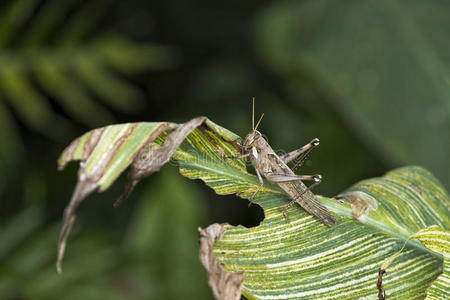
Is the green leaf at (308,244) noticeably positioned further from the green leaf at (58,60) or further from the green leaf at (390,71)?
the green leaf at (58,60)

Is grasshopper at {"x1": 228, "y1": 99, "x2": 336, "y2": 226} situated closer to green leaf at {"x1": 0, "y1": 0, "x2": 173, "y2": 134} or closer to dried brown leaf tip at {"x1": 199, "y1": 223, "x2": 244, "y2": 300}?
dried brown leaf tip at {"x1": 199, "y1": 223, "x2": 244, "y2": 300}

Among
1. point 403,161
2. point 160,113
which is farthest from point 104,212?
point 403,161

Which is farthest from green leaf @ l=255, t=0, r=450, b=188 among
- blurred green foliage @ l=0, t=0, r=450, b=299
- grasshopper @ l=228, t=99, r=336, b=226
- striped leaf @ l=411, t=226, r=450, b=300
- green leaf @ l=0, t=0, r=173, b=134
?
striped leaf @ l=411, t=226, r=450, b=300

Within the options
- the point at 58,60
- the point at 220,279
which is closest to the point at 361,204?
the point at 220,279

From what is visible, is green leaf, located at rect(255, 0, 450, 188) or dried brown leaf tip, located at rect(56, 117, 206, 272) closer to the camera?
dried brown leaf tip, located at rect(56, 117, 206, 272)

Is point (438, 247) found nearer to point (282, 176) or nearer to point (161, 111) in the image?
point (282, 176)

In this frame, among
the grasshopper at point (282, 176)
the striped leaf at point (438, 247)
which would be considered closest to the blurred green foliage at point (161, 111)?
the grasshopper at point (282, 176)

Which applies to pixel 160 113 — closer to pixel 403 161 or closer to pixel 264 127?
pixel 264 127
